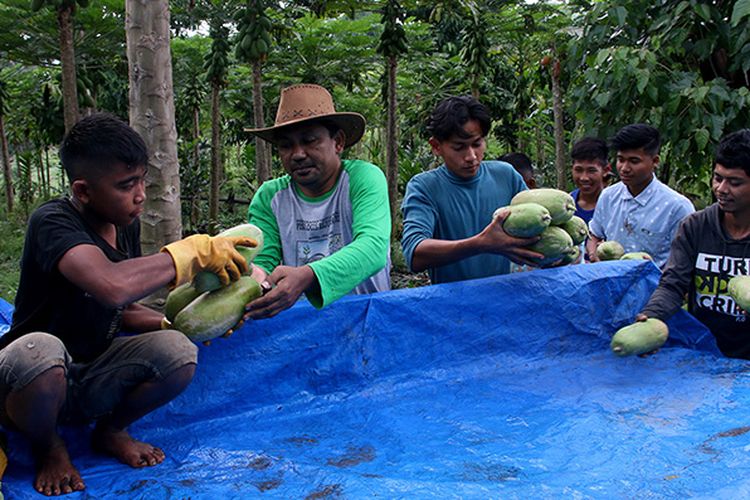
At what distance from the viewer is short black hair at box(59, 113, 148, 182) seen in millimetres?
1794

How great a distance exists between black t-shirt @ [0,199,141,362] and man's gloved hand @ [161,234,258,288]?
230 mm

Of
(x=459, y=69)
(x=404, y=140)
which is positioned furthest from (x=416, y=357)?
(x=404, y=140)

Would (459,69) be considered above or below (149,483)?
above

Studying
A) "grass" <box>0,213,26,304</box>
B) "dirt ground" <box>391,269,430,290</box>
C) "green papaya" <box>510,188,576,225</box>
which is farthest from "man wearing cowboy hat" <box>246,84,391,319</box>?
"dirt ground" <box>391,269,430,290</box>

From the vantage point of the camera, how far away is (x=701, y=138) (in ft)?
14.3

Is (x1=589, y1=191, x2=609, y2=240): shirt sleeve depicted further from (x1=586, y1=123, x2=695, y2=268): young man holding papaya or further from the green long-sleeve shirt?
the green long-sleeve shirt

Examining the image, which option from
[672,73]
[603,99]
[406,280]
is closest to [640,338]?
[603,99]

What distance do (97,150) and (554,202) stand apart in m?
1.64

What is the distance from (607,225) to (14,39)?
10.6m

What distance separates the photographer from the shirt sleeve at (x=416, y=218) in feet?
8.98

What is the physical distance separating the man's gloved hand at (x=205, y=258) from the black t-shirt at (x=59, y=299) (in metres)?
0.23

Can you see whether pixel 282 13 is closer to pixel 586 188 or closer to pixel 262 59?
pixel 262 59

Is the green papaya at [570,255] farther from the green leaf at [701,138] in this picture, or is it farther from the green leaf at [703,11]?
the green leaf at [703,11]

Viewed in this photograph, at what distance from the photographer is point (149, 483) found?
5.73 ft
